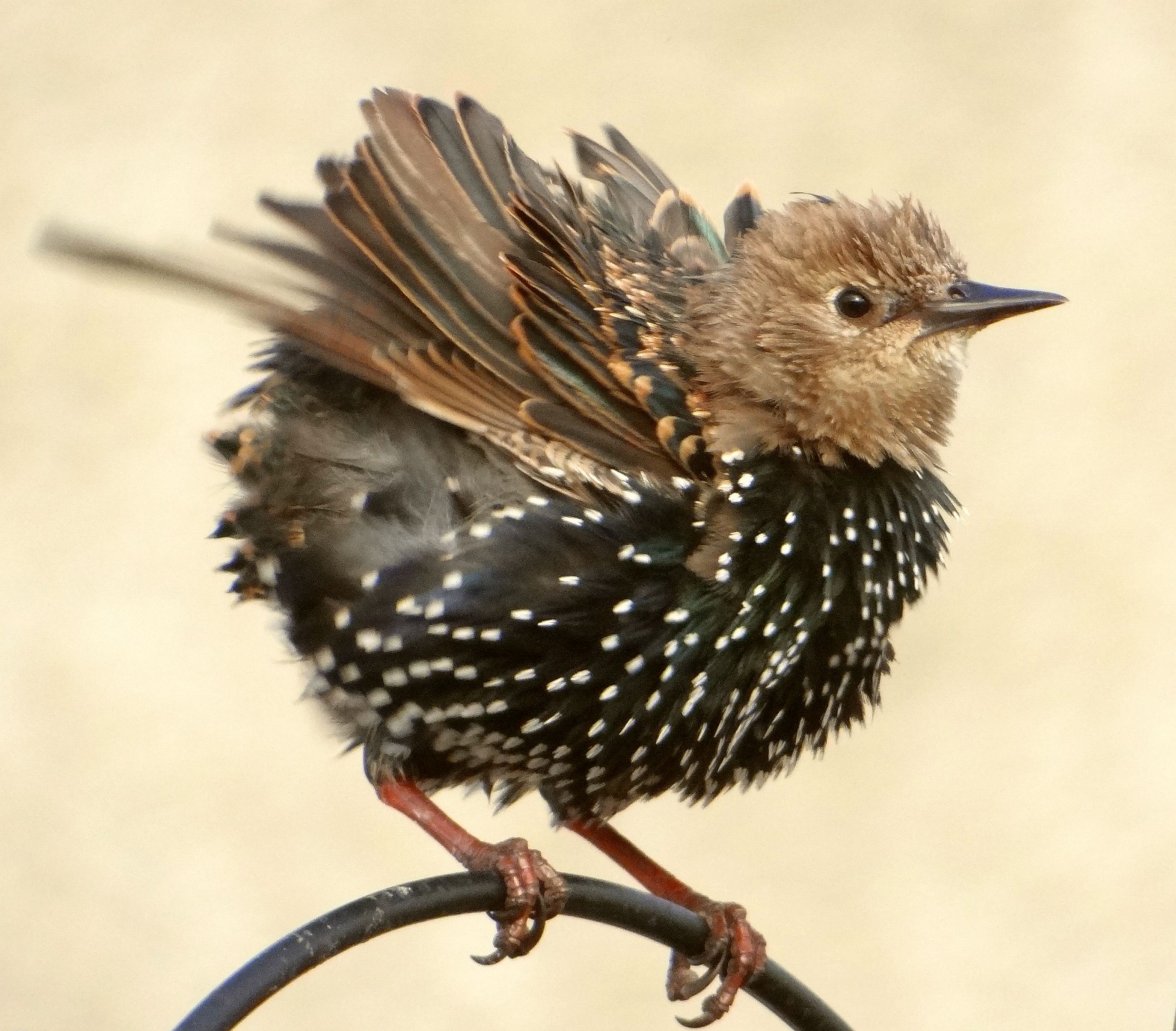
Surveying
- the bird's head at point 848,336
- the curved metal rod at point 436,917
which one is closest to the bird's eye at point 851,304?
the bird's head at point 848,336

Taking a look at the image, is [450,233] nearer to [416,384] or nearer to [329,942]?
[416,384]

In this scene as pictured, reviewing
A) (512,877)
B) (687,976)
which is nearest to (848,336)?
(512,877)

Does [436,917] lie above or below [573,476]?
below

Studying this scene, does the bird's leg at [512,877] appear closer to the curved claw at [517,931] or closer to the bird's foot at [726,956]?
the curved claw at [517,931]

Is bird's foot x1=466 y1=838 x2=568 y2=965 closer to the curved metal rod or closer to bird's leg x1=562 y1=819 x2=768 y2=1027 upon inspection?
the curved metal rod

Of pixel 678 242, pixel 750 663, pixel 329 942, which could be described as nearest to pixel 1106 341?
pixel 678 242

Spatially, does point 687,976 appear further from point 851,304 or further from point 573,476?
point 851,304
